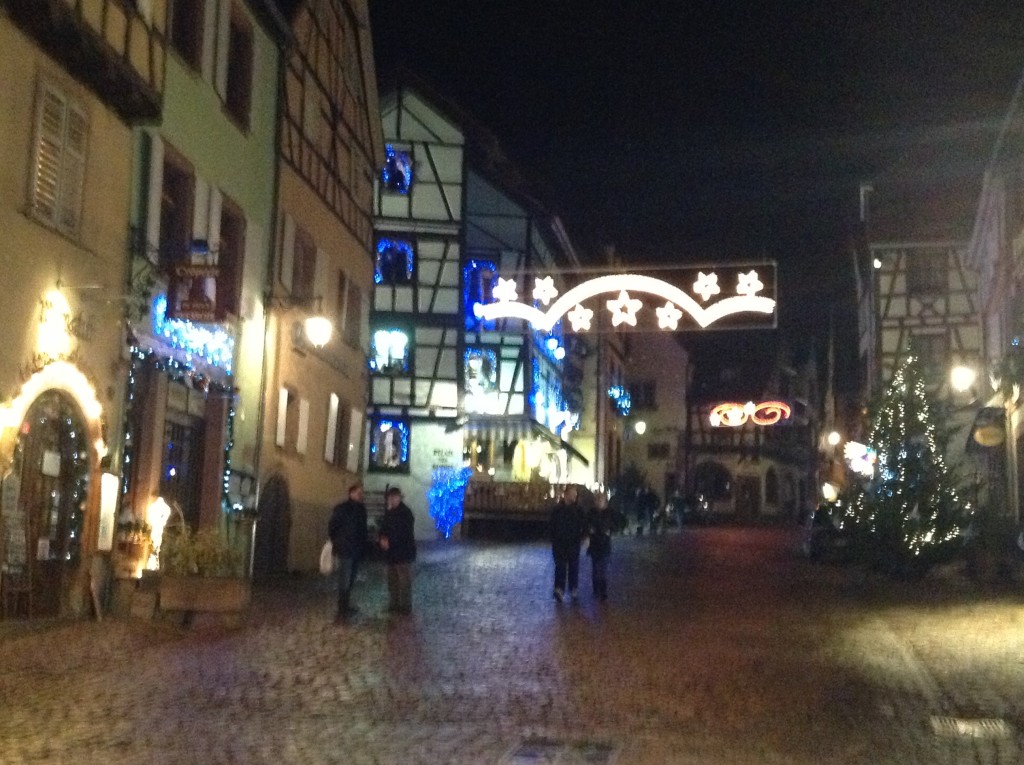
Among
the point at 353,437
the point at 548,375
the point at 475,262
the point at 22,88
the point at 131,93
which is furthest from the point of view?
the point at 548,375

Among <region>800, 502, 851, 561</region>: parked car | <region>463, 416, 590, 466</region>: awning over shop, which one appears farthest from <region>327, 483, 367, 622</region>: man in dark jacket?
<region>463, 416, 590, 466</region>: awning over shop

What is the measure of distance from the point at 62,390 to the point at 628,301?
8.65 m

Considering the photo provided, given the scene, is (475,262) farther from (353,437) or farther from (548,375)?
(353,437)

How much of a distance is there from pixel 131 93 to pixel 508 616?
7851mm

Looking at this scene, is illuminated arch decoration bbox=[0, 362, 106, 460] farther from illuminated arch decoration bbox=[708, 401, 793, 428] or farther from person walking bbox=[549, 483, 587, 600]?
illuminated arch decoration bbox=[708, 401, 793, 428]

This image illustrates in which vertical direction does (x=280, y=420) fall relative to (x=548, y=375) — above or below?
below

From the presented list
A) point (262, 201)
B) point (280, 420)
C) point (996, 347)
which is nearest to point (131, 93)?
point (262, 201)

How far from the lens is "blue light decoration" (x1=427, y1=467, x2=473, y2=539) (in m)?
40.4

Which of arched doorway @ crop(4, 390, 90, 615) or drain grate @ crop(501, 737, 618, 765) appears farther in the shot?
arched doorway @ crop(4, 390, 90, 615)

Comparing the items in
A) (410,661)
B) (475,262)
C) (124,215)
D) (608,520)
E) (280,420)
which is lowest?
(410,661)

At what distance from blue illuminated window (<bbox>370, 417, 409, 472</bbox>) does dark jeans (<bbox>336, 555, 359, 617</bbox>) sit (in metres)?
23.4

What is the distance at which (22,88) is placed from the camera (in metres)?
15.1

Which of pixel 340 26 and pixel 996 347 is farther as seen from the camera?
pixel 996 347

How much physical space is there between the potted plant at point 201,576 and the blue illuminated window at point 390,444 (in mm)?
24525
